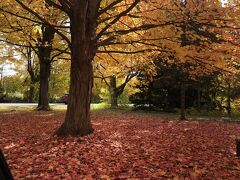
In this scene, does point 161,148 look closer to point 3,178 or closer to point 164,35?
point 164,35

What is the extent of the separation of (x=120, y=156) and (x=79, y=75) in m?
3.50

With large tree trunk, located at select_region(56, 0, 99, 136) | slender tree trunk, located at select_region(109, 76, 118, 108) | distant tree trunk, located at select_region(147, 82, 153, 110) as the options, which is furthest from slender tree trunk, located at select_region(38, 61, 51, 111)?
large tree trunk, located at select_region(56, 0, 99, 136)

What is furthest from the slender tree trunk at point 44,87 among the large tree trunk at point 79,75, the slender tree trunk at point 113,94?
the large tree trunk at point 79,75

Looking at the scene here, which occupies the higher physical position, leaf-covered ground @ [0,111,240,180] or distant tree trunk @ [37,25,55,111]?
distant tree trunk @ [37,25,55,111]

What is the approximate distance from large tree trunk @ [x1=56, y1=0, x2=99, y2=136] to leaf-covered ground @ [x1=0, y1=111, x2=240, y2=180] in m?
0.53

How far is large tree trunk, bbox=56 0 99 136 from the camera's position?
9.64m

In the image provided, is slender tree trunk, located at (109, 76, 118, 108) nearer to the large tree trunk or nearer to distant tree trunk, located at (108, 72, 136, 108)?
distant tree trunk, located at (108, 72, 136, 108)

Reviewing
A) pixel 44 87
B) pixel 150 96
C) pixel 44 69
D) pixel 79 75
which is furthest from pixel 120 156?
pixel 150 96

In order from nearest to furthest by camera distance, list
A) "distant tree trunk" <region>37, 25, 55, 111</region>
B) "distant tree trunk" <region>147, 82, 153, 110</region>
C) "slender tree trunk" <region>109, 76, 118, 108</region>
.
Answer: "distant tree trunk" <region>37, 25, 55, 111</region> < "distant tree trunk" <region>147, 82, 153, 110</region> < "slender tree trunk" <region>109, 76, 118, 108</region>

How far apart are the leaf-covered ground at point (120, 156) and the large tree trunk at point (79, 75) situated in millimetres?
534

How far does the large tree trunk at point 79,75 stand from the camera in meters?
9.64

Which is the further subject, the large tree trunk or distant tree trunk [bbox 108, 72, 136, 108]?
distant tree trunk [bbox 108, 72, 136, 108]

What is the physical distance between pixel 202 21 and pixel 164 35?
1649 millimetres

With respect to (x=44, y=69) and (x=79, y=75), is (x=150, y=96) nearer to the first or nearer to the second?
(x=44, y=69)
